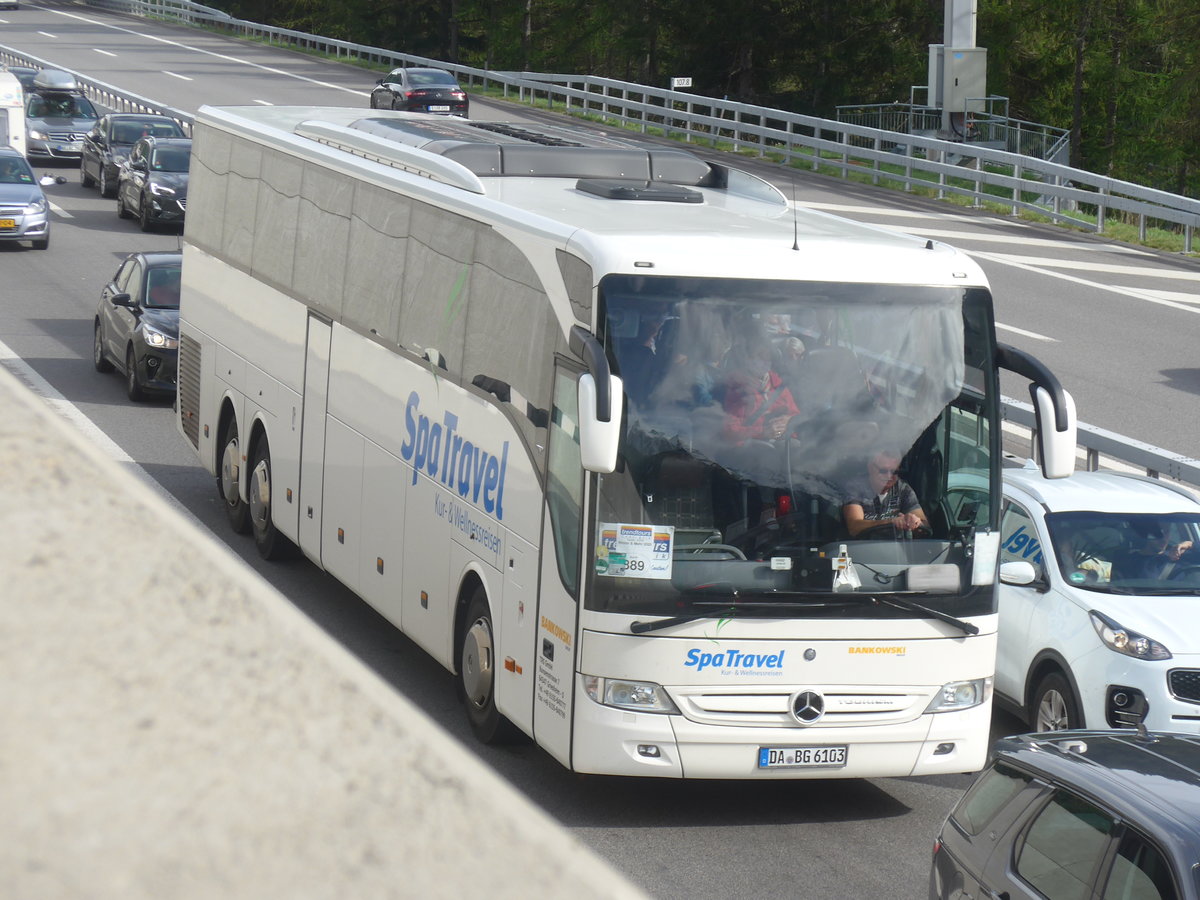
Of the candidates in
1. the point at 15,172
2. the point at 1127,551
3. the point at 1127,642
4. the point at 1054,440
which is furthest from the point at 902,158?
the point at 1054,440

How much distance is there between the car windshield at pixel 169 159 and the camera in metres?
34.6

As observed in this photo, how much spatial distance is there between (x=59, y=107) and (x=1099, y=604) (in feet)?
130

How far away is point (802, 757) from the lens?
28.0ft

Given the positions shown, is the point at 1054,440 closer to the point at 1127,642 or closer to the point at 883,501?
the point at 883,501

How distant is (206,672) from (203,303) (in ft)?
49.2

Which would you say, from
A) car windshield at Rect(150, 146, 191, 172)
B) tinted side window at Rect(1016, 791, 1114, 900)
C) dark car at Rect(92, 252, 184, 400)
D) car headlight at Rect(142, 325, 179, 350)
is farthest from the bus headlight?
car windshield at Rect(150, 146, 191, 172)

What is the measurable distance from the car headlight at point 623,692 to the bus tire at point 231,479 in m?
6.71

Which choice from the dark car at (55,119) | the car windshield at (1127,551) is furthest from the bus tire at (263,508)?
the dark car at (55,119)

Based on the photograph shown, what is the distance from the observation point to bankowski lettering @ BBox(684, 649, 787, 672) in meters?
8.40

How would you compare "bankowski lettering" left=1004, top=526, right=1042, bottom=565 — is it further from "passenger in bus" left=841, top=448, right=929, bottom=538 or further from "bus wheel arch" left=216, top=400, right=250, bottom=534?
"bus wheel arch" left=216, top=400, right=250, bottom=534

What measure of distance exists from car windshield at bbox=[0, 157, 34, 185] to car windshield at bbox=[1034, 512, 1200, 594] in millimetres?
25886

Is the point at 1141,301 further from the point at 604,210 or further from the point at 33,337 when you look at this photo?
the point at 604,210

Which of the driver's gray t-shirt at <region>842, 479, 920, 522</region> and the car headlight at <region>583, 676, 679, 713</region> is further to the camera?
the driver's gray t-shirt at <region>842, 479, 920, 522</region>

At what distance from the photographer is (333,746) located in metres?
1.28
